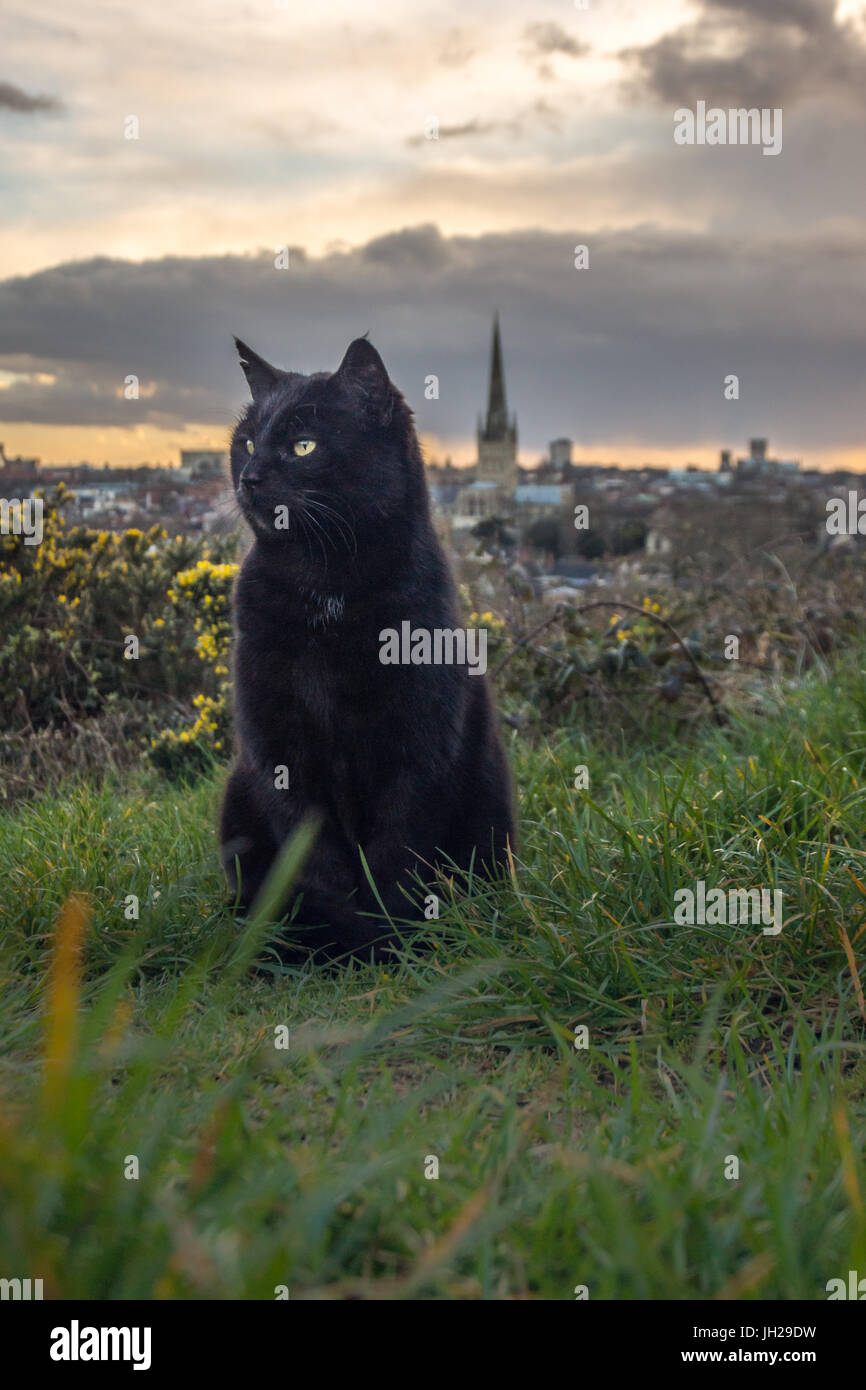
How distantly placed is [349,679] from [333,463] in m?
0.67

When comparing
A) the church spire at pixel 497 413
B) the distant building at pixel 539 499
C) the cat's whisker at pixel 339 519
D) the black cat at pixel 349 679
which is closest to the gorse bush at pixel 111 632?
the black cat at pixel 349 679

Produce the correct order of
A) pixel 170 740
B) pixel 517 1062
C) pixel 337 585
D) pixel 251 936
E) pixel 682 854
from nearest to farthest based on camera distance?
pixel 251 936
pixel 517 1062
pixel 682 854
pixel 337 585
pixel 170 740

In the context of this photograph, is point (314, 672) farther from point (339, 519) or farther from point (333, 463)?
point (333, 463)

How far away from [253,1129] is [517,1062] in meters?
0.68

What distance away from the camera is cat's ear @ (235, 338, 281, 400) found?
3.60 metres

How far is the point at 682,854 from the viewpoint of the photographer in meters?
2.98

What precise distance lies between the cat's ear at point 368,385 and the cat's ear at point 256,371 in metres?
0.35

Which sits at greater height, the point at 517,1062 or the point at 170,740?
the point at 170,740

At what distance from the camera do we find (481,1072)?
2.28 metres

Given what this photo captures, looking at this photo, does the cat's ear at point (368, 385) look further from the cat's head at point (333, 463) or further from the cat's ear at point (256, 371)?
the cat's ear at point (256, 371)

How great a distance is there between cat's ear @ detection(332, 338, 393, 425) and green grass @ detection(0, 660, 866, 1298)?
4.67 feet

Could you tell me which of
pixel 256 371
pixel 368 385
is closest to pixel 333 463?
pixel 368 385
